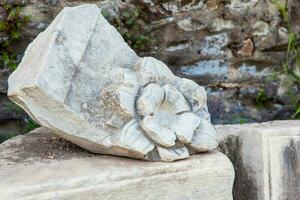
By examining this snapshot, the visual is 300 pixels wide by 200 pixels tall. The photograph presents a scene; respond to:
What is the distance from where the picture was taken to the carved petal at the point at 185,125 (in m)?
1.76

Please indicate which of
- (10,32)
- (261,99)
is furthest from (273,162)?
(10,32)

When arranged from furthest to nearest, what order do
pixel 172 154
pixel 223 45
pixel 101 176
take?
pixel 223 45, pixel 172 154, pixel 101 176

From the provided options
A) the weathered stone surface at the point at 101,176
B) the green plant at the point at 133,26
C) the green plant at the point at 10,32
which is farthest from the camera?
the green plant at the point at 133,26

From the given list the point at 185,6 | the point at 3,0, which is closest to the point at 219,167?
the point at 185,6

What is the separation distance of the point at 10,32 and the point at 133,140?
42.9 inches

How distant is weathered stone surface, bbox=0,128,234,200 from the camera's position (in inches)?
62.6

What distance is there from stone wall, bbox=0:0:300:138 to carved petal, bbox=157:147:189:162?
988mm

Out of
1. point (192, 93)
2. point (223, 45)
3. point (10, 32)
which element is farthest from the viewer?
point (223, 45)

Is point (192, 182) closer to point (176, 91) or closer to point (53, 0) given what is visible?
point (176, 91)

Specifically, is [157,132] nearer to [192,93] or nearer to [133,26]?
[192,93]

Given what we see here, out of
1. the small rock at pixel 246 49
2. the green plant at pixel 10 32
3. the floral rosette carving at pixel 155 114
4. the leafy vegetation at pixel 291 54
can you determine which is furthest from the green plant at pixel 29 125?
the leafy vegetation at pixel 291 54

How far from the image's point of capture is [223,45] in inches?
110

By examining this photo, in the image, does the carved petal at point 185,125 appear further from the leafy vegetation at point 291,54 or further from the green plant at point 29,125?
→ the leafy vegetation at point 291,54

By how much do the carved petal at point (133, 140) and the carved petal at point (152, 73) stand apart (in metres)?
0.16
